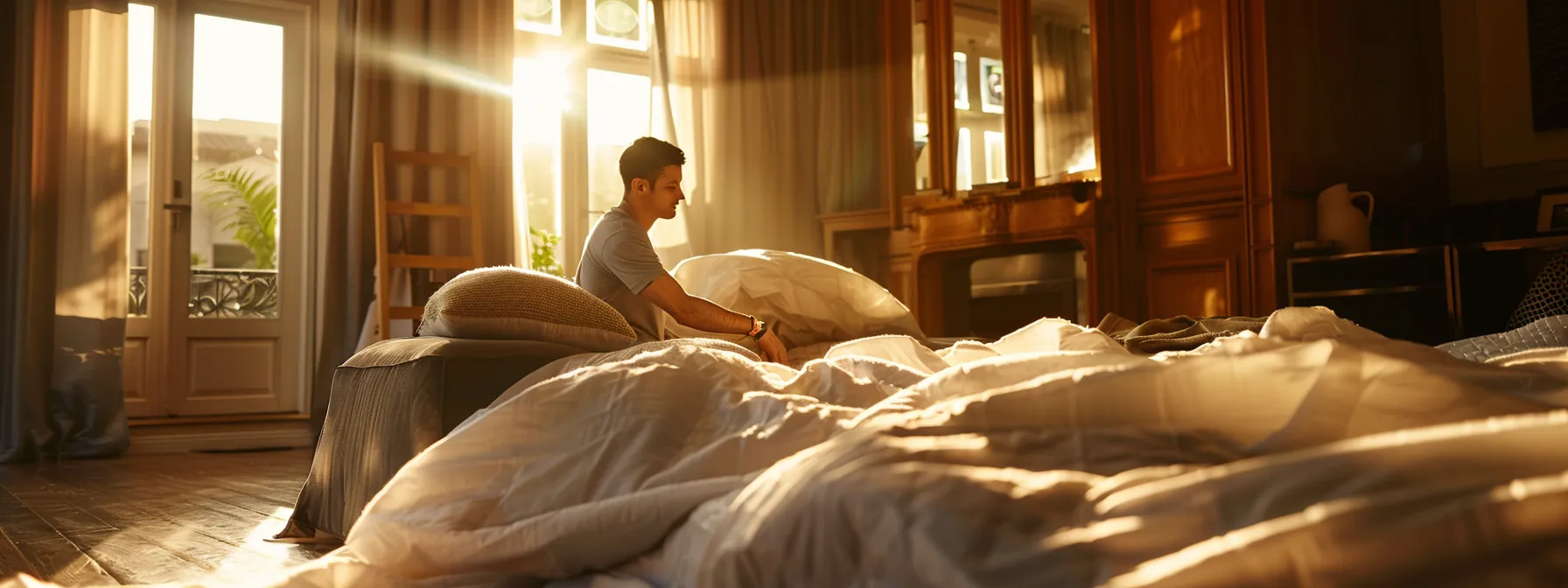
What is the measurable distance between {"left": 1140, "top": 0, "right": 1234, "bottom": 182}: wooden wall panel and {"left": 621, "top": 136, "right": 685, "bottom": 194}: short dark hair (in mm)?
2172

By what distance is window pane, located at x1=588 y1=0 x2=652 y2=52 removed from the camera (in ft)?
17.9

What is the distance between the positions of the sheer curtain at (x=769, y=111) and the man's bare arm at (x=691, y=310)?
2.92m

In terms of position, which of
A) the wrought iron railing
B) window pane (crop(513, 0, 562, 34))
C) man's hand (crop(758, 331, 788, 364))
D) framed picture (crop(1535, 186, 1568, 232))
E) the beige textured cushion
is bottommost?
man's hand (crop(758, 331, 788, 364))

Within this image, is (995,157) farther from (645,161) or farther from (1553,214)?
(645,161)

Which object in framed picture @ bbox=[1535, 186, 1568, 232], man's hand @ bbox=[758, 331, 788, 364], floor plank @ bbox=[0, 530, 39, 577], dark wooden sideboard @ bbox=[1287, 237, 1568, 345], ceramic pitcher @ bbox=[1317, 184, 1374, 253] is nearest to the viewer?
floor plank @ bbox=[0, 530, 39, 577]

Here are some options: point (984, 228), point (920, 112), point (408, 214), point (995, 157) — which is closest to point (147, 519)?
point (408, 214)

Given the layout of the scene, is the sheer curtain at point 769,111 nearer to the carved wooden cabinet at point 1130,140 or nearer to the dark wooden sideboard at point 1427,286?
the carved wooden cabinet at point 1130,140

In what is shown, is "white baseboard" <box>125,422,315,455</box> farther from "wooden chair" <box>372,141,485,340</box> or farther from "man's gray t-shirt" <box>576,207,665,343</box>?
"man's gray t-shirt" <box>576,207,665,343</box>

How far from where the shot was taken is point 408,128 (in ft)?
15.9

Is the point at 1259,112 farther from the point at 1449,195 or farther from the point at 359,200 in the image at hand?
the point at 359,200

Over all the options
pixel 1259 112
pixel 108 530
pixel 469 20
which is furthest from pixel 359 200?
pixel 1259 112

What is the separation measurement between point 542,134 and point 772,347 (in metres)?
3.19

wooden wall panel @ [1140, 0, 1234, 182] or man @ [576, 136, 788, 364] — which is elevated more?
wooden wall panel @ [1140, 0, 1234, 182]

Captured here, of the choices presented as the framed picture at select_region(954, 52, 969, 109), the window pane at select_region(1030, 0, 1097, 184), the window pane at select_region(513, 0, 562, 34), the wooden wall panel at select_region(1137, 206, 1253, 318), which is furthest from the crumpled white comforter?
the window pane at select_region(513, 0, 562, 34)
